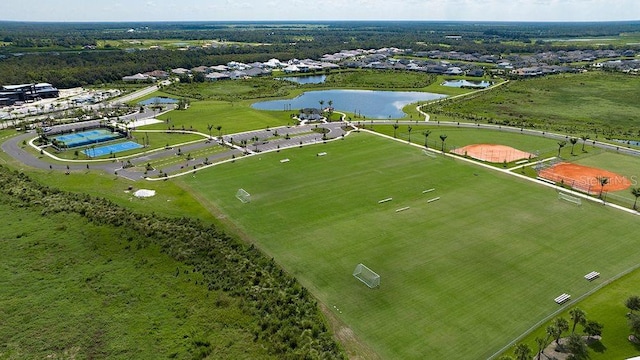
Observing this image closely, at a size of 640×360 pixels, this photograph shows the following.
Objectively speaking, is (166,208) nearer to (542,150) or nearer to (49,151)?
(49,151)

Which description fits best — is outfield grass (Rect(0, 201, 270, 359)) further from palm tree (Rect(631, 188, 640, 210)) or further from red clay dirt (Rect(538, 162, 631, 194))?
red clay dirt (Rect(538, 162, 631, 194))

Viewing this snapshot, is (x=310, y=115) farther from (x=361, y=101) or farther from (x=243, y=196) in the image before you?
(x=243, y=196)

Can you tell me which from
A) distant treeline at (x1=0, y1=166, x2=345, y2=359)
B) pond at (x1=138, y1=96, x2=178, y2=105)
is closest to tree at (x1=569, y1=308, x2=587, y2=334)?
distant treeline at (x1=0, y1=166, x2=345, y2=359)

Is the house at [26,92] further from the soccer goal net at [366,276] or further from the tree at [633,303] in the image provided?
the tree at [633,303]

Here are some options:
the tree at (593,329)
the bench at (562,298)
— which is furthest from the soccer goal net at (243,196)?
the tree at (593,329)

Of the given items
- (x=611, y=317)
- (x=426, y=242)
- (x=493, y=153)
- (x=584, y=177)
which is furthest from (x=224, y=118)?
(x=611, y=317)

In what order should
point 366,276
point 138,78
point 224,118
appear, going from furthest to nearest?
point 138,78 < point 224,118 < point 366,276
